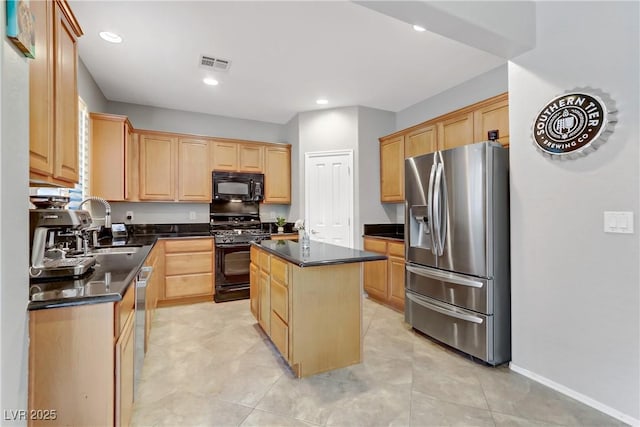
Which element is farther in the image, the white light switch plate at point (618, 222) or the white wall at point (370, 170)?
the white wall at point (370, 170)

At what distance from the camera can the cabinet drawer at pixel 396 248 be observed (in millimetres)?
3586

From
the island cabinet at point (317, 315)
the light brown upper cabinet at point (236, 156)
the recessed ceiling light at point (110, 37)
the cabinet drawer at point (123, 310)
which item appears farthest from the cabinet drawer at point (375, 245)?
the recessed ceiling light at point (110, 37)

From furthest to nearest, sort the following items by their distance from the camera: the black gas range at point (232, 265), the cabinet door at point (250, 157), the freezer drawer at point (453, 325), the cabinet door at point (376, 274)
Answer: the cabinet door at point (250, 157) < the black gas range at point (232, 265) < the cabinet door at point (376, 274) < the freezer drawer at point (453, 325)

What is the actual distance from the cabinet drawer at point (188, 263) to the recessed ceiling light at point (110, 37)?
2416mm

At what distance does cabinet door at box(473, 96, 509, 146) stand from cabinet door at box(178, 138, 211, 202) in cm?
354

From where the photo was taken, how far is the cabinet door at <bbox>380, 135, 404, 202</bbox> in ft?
13.2

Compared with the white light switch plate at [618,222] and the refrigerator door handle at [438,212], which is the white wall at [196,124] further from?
the white light switch plate at [618,222]

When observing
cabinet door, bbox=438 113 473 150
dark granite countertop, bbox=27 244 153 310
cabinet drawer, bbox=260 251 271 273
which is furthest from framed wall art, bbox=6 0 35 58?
cabinet door, bbox=438 113 473 150

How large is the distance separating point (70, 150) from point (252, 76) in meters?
2.21

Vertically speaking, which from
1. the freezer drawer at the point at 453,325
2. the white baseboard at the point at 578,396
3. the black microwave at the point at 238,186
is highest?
the black microwave at the point at 238,186

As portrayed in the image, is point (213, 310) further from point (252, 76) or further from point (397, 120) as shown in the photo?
point (397, 120)

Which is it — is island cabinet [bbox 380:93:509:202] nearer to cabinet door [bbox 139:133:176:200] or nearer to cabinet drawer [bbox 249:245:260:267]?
cabinet drawer [bbox 249:245:260:267]

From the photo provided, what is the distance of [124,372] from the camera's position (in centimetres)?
142

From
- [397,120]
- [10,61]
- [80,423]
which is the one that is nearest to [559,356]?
[80,423]
